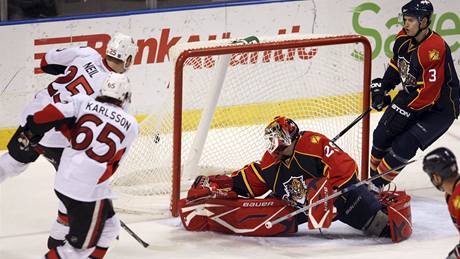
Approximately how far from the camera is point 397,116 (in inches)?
250

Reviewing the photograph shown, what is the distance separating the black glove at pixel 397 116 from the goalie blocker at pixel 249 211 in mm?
503

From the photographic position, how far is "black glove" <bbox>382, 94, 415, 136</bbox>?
6.32m

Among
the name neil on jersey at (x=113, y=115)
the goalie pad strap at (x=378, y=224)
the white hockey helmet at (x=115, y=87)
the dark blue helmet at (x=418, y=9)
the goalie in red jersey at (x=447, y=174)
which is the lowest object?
the goalie pad strap at (x=378, y=224)

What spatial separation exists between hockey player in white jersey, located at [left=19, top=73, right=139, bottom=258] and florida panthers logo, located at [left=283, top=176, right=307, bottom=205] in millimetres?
1074

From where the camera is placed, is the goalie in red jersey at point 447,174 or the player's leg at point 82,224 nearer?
the goalie in red jersey at point 447,174

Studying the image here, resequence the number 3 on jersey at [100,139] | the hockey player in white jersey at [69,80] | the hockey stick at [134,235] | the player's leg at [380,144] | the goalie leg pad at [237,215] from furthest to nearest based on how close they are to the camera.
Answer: the player's leg at [380,144], the goalie leg pad at [237,215], the hockey stick at [134,235], the hockey player in white jersey at [69,80], the number 3 on jersey at [100,139]

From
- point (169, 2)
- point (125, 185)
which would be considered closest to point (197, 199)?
point (125, 185)

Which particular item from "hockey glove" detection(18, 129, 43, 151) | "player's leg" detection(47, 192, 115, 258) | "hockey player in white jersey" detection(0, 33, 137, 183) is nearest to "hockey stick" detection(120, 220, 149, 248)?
"hockey player in white jersey" detection(0, 33, 137, 183)

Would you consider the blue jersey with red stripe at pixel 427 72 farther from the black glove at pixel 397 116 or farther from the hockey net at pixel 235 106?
the hockey net at pixel 235 106

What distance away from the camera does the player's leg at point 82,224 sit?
5027 mm

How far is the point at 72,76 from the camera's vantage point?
224 inches

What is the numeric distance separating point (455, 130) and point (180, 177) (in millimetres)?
2450

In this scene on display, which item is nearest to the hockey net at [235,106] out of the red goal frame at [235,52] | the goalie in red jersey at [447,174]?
the red goal frame at [235,52]

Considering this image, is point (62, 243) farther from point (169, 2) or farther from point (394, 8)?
point (394, 8)
